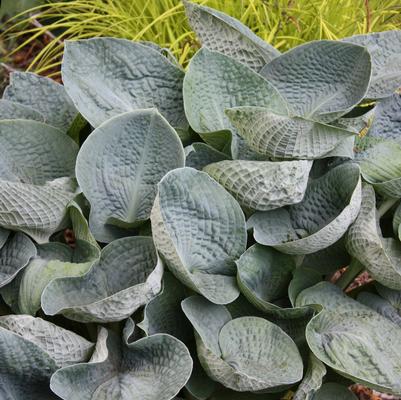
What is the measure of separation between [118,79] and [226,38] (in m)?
0.15

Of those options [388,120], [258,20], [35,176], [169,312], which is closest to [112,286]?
[169,312]

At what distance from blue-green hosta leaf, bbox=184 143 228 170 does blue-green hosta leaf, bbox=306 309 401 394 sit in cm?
22

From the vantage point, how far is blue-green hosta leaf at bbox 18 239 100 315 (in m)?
0.74

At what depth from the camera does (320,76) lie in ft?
2.91

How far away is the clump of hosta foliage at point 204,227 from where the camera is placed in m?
0.73

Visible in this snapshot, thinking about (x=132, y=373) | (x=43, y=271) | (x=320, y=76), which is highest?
(x=320, y=76)

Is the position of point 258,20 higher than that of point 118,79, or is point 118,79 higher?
point 118,79

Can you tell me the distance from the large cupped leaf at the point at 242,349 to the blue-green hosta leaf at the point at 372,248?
13cm

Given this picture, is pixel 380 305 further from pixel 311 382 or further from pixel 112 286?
pixel 112 286

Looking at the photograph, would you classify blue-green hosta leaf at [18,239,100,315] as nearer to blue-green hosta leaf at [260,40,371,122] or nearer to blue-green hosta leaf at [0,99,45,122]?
blue-green hosta leaf at [0,99,45,122]

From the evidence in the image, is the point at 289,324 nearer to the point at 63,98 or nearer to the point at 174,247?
the point at 174,247

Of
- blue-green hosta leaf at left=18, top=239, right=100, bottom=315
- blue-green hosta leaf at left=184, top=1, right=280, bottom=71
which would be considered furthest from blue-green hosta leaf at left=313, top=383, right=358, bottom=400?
blue-green hosta leaf at left=184, top=1, right=280, bottom=71

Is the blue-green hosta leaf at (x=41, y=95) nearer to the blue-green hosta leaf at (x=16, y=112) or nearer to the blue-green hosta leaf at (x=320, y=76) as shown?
the blue-green hosta leaf at (x=16, y=112)

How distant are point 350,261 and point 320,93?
22 cm
